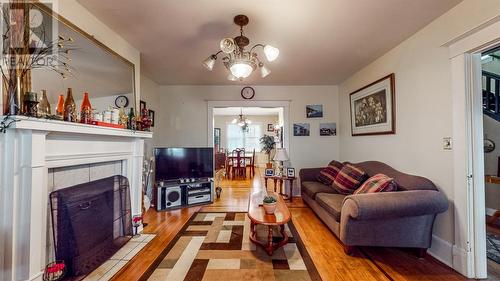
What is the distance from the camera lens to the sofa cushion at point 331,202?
2.39 meters

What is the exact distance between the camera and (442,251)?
2109mm

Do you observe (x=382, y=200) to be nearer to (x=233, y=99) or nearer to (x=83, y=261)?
(x=83, y=261)

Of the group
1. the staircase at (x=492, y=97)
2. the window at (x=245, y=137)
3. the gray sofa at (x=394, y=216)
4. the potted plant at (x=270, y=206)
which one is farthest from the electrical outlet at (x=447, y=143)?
the window at (x=245, y=137)

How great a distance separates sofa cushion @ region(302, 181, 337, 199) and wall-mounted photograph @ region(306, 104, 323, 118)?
4.98 ft

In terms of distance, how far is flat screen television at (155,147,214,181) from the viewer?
3.67 meters

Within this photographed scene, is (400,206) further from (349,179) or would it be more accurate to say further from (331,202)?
(349,179)

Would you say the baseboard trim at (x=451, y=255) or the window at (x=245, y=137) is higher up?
the window at (x=245, y=137)

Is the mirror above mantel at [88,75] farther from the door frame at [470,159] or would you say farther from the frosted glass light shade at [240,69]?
the door frame at [470,159]

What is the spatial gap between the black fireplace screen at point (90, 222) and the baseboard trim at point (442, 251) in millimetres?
3268

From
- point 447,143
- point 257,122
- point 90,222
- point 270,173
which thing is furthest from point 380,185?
point 257,122

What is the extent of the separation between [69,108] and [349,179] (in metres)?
3.24

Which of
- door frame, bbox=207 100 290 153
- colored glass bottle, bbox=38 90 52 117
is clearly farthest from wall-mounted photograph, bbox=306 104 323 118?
colored glass bottle, bbox=38 90 52 117

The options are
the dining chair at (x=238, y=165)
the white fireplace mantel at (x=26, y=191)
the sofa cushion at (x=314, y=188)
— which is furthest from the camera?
the dining chair at (x=238, y=165)

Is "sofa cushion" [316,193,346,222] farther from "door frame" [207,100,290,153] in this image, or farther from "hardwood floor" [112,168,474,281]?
"door frame" [207,100,290,153]
